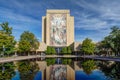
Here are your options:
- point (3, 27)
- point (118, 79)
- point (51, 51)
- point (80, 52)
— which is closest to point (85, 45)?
point (80, 52)

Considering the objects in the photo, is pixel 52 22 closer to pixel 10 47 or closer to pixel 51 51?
pixel 51 51

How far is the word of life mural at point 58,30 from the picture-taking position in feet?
342

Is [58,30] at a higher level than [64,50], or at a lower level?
higher

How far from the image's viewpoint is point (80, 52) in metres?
97.1

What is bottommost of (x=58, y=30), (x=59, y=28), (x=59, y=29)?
(x=58, y=30)

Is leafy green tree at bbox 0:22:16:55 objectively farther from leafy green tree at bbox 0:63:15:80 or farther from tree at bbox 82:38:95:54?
tree at bbox 82:38:95:54

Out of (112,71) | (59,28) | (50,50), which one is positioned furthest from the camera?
(59,28)

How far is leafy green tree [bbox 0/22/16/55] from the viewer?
5275 cm

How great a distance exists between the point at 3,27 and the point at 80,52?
4565 cm

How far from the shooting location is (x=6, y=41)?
176 feet

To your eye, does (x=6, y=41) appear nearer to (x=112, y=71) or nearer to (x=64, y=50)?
(x=112, y=71)

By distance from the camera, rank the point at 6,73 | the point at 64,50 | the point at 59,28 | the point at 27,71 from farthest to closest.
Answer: the point at 59,28 < the point at 64,50 < the point at 27,71 < the point at 6,73

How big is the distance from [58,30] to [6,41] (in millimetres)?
54135

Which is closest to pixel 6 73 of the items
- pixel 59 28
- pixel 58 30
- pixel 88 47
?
pixel 88 47
